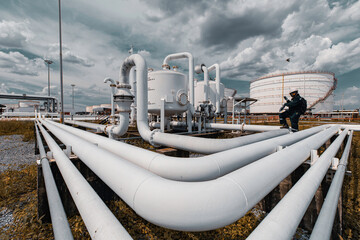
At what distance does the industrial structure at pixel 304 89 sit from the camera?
43.1 metres

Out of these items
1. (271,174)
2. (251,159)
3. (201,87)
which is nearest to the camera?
(271,174)

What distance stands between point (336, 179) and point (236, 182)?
2.04 m

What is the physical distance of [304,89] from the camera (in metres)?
43.1

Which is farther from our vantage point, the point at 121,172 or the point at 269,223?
→ the point at 121,172

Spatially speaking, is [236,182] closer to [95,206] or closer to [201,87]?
[95,206]

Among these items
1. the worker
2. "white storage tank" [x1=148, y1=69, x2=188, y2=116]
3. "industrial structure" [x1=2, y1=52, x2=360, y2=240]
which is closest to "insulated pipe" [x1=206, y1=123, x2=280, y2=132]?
the worker

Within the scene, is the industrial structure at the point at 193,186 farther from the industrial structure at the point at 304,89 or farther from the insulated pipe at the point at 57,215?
the industrial structure at the point at 304,89

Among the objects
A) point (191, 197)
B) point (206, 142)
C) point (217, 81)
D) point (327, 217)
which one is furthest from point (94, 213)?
point (217, 81)

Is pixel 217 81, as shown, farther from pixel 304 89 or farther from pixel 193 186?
pixel 304 89

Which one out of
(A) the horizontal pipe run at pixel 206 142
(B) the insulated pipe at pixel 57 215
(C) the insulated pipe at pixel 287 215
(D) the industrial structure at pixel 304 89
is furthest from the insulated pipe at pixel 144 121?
(D) the industrial structure at pixel 304 89

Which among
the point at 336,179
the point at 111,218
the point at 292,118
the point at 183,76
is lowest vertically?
the point at 336,179

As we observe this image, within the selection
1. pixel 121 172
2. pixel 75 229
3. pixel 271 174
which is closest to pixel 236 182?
pixel 271 174

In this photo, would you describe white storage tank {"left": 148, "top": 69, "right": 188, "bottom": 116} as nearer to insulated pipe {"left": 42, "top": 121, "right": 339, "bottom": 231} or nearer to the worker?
the worker

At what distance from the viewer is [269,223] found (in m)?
0.99
